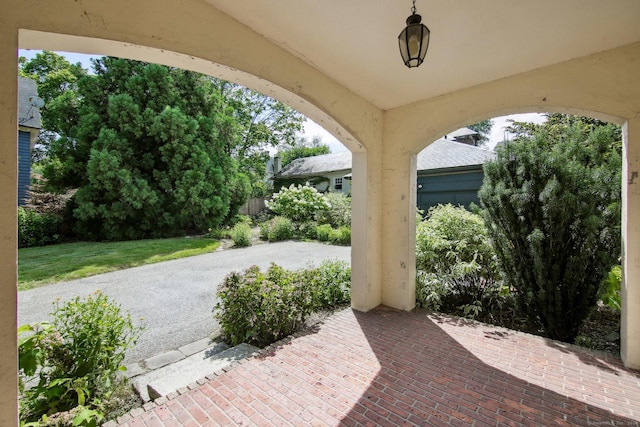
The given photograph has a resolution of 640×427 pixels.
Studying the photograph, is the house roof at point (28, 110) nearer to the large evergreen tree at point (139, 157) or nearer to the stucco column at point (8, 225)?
the large evergreen tree at point (139, 157)

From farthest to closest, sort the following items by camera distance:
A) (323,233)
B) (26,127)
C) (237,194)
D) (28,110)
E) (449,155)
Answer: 1. (237,194)
2. (323,233)
3. (449,155)
4. (28,110)
5. (26,127)

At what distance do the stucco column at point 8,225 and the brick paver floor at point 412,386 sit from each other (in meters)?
0.87

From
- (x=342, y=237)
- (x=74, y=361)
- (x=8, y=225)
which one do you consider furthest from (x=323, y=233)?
(x=8, y=225)

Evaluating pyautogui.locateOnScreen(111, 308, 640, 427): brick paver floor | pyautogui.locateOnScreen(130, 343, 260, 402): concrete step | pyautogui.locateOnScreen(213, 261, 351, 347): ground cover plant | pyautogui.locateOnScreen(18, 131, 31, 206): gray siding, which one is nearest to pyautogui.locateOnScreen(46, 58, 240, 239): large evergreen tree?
pyautogui.locateOnScreen(18, 131, 31, 206): gray siding

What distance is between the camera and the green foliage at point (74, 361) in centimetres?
208

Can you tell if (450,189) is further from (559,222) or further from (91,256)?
(91,256)

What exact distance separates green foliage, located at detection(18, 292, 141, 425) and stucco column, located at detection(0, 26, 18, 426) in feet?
1.48

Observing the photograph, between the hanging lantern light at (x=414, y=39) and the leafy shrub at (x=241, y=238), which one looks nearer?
the hanging lantern light at (x=414, y=39)

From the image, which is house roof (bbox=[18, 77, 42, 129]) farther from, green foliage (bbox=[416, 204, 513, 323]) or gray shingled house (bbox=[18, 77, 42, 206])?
green foliage (bbox=[416, 204, 513, 323])

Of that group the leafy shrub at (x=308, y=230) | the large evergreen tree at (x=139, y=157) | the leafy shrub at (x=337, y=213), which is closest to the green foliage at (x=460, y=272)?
the leafy shrub at (x=308, y=230)

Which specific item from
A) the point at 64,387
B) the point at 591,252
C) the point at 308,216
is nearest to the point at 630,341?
the point at 591,252

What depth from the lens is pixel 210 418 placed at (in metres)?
2.22

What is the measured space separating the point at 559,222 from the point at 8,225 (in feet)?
17.0

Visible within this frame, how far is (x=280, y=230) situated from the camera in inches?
493
